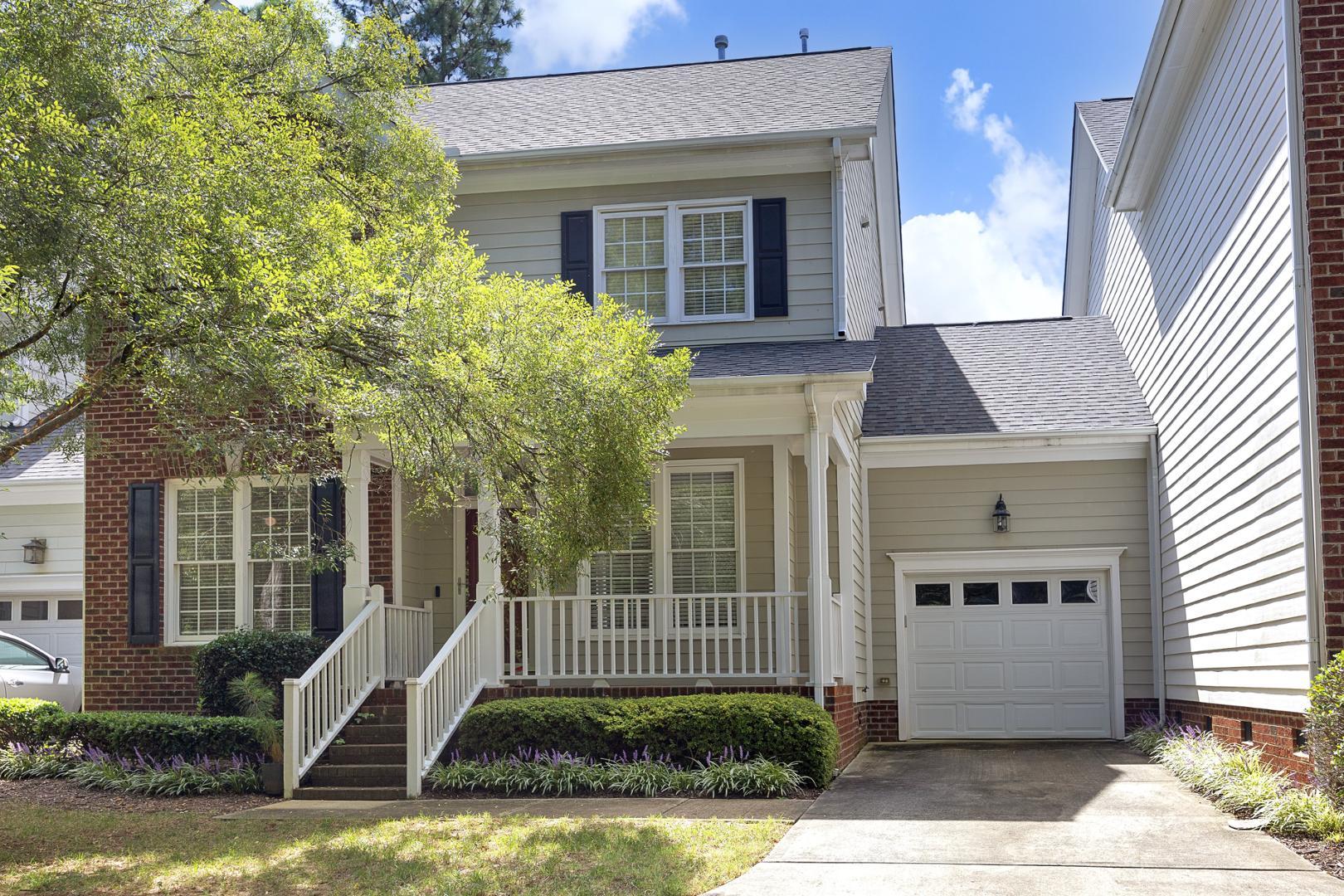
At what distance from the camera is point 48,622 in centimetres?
1902

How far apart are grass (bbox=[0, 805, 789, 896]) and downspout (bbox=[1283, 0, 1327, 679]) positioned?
366 cm

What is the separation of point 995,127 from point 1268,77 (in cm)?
2045

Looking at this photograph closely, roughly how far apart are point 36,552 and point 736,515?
35.5 feet

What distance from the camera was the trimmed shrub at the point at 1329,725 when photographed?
7.70 meters

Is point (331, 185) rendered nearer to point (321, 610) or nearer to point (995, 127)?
point (321, 610)

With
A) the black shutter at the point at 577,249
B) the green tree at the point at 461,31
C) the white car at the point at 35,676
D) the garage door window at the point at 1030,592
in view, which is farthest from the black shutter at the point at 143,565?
the green tree at the point at 461,31

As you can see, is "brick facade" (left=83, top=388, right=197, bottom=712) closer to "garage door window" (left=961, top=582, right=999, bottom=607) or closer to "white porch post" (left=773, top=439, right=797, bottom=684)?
"white porch post" (left=773, top=439, right=797, bottom=684)

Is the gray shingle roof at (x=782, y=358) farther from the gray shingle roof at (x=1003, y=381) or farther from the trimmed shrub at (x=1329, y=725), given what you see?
the trimmed shrub at (x=1329, y=725)

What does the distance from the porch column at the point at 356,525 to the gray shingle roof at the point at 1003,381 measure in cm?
585

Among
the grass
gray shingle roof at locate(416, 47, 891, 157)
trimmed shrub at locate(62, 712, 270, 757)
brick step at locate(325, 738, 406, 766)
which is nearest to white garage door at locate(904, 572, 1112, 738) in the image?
gray shingle roof at locate(416, 47, 891, 157)

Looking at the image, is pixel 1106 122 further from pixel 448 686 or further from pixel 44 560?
pixel 44 560

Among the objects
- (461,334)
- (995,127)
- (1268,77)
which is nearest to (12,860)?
(461,334)

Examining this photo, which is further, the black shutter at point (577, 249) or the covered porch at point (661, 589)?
the black shutter at point (577, 249)

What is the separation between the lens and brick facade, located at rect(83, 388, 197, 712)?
531 inches
